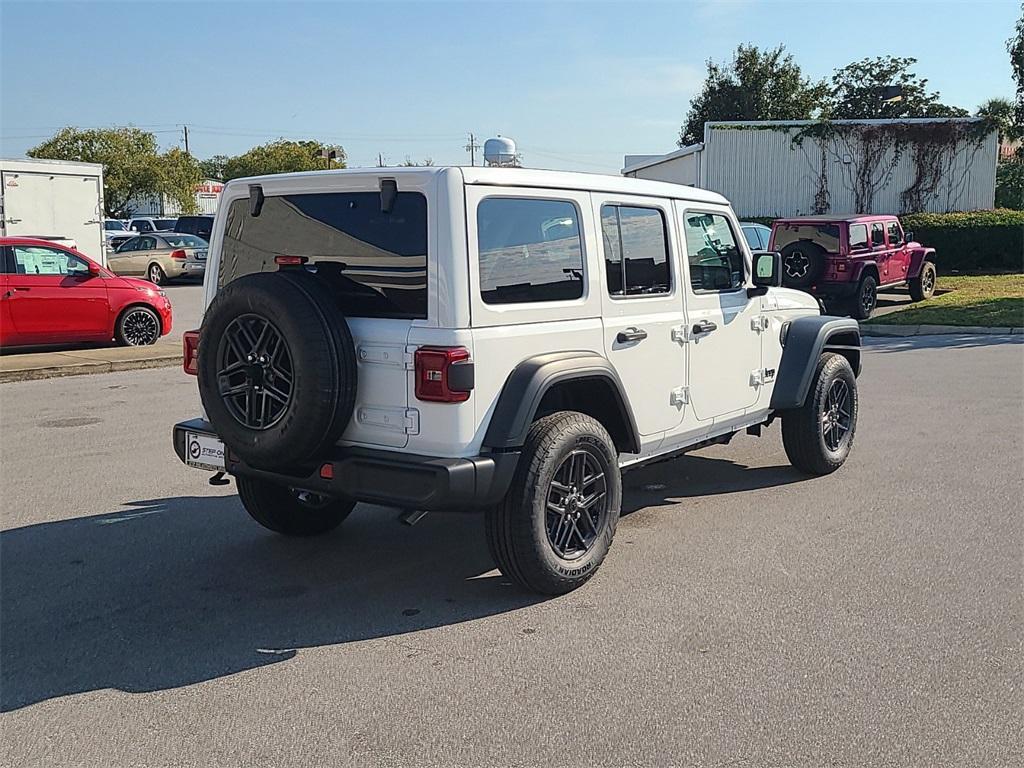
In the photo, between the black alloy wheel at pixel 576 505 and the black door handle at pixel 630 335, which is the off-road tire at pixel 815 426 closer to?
the black door handle at pixel 630 335

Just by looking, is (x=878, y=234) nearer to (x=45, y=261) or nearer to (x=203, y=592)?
(x=45, y=261)

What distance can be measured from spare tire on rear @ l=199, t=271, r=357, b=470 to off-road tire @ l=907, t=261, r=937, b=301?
18.1 meters

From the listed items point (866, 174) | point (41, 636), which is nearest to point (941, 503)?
point (41, 636)

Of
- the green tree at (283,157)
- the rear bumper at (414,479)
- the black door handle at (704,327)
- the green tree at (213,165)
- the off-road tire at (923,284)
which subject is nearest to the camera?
the rear bumper at (414,479)

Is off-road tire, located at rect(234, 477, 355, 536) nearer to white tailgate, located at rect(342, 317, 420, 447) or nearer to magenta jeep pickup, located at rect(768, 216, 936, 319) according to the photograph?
white tailgate, located at rect(342, 317, 420, 447)

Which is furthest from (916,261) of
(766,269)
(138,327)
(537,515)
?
(537,515)

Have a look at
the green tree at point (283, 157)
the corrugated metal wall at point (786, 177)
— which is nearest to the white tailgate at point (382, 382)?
the corrugated metal wall at point (786, 177)

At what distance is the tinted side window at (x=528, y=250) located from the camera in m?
4.64

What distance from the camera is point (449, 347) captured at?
14.5ft

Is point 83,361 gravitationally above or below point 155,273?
below

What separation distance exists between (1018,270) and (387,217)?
26.2 m

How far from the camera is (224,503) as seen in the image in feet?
21.9

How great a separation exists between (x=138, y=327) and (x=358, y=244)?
423 inches

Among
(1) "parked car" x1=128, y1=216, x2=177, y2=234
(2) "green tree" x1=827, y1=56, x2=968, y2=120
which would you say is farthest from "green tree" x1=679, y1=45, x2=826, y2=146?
(1) "parked car" x1=128, y1=216, x2=177, y2=234
